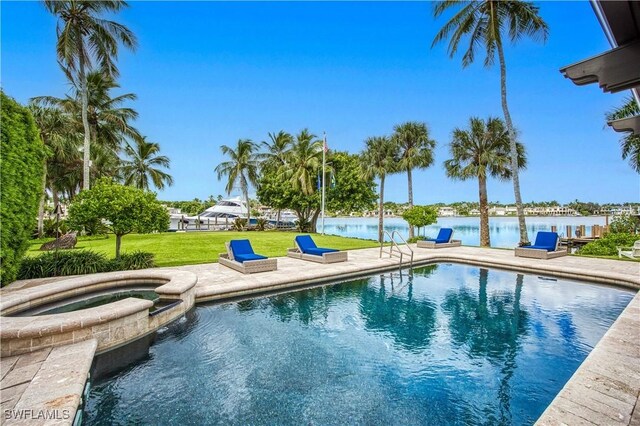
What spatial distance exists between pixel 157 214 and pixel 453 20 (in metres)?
18.8

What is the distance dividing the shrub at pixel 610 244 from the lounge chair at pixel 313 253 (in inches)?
511

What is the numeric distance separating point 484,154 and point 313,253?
14709 mm

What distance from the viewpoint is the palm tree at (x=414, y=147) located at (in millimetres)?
24844

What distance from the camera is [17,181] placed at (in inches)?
266

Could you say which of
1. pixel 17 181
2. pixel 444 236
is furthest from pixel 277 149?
pixel 17 181

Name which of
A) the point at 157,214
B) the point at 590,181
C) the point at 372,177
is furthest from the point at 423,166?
the point at 590,181

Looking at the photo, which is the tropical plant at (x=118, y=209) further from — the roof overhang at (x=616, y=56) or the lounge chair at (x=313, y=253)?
the roof overhang at (x=616, y=56)

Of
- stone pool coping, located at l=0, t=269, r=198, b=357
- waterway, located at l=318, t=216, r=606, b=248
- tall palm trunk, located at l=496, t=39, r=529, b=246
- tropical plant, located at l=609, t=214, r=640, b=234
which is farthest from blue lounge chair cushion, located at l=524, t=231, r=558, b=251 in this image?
stone pool coping, located at l=0, t=269, r=198, b=357

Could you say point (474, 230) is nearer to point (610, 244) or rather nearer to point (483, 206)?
point (483, 206)

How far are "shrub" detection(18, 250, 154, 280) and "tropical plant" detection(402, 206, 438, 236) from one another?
607 inches

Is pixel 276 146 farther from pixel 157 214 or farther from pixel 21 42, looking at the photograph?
pixel 157 214

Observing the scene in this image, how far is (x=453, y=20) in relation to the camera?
17.3 meters

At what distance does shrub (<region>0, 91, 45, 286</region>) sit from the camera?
6352mm

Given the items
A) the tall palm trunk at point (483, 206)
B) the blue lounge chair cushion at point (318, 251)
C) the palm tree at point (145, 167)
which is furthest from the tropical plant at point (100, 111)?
the tall palm trunk at point (483, 206)
